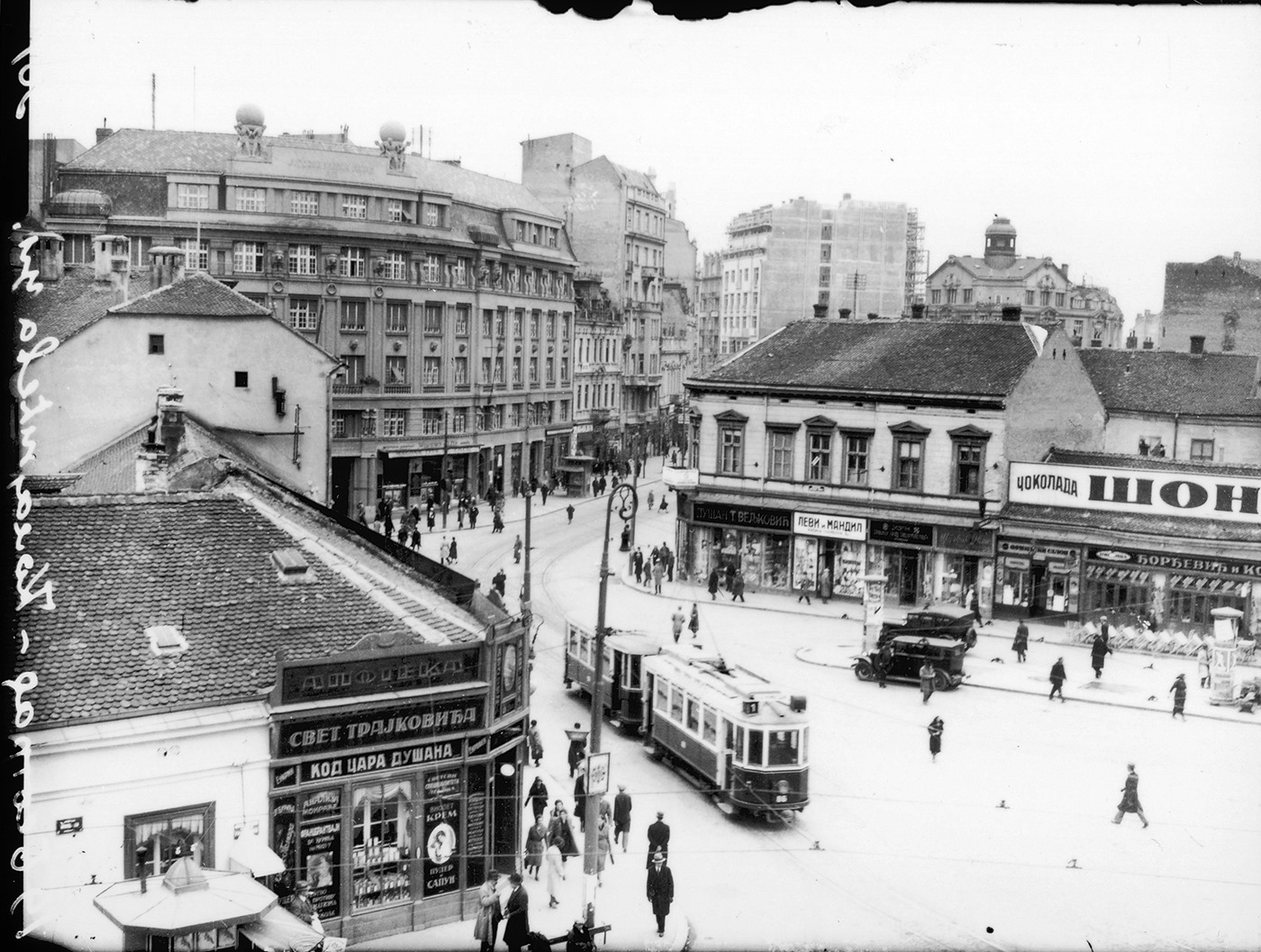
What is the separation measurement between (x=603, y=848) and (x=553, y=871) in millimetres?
1697

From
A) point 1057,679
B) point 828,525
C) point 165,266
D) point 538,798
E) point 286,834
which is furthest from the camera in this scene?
point 828,525

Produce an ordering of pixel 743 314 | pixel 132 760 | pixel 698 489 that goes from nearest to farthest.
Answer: pixel 132 760 < pixel 698 489 < pixel 743 314

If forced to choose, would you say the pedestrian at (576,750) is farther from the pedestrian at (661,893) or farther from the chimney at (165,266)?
the chimney at (165,266)

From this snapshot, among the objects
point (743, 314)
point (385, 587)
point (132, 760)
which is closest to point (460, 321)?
point (385, 587)

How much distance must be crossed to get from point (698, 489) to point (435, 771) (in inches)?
1190

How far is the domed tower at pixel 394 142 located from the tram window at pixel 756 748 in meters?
44.9

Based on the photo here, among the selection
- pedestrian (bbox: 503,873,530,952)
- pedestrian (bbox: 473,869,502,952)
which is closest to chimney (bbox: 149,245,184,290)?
pedestrian (bbox: 473,869,502,952)

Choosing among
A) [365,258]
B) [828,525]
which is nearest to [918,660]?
[828,525]

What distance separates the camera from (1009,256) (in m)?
109

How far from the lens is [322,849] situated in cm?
1770

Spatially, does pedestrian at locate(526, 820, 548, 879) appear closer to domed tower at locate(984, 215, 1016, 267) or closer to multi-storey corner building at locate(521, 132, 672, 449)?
multi-storey corner building at locate(521, 132, 672, 449)

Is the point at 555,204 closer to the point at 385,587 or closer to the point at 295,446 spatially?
the point at 295,446

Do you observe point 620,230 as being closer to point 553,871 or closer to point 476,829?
point 553,871

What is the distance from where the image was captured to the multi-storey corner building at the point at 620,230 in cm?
8425
